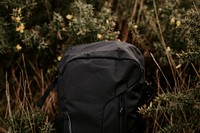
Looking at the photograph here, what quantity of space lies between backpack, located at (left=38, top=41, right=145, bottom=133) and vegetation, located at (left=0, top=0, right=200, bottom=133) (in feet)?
0.70

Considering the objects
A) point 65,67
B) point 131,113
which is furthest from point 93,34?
point 131,113

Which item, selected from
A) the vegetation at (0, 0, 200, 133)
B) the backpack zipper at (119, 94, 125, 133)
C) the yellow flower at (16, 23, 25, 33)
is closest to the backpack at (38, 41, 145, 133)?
the backpack zipper at (119, 94, 125, 133)

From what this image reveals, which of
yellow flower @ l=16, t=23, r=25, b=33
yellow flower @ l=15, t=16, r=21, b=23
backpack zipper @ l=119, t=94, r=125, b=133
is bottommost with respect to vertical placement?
backpack zipper @ l=119, t=94, r=125, b=133

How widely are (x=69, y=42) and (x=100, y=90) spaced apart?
0.63 metres

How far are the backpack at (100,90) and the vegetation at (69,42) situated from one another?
0.70 ft

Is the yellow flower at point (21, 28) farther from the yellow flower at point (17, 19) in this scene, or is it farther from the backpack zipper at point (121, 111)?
the backpack zipper at point (121, 111)

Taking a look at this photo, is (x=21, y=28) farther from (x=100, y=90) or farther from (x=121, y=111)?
(x=121, y=111)

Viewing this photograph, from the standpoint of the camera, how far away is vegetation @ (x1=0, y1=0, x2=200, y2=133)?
1.89 m

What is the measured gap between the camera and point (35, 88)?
2221mm

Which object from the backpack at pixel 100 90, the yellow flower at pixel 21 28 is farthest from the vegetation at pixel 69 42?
the backpack at pixel 100 90

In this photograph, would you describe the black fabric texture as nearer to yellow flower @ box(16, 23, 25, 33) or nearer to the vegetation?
the vegetation

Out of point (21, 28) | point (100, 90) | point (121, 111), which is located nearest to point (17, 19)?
point (21, 28)

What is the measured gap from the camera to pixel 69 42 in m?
2.09

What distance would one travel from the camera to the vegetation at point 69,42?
1.89m
